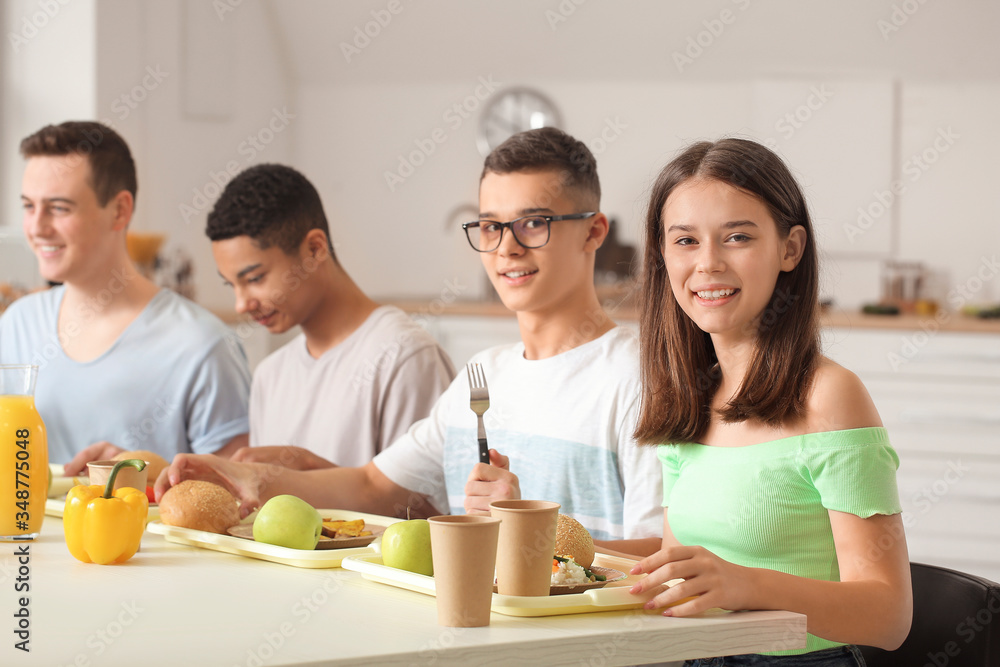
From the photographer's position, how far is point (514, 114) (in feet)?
15.3

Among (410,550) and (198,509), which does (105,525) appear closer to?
(198,509)

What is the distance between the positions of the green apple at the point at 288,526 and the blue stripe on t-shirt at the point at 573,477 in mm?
448


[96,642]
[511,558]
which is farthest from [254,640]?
[511,558]

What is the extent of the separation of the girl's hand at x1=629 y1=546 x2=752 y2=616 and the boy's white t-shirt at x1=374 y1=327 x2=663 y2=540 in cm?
47

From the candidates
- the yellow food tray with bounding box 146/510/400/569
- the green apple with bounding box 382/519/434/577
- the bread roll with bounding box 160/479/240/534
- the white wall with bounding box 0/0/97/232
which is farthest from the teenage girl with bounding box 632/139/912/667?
the white wall with bounding box 0/0/97/232

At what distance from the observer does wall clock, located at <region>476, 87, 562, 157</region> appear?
4.63 meters

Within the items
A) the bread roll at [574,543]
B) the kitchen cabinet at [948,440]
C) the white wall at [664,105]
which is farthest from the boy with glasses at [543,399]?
the white wall at [664,105]

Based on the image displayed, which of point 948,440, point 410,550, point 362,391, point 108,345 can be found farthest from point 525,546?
point 948,440

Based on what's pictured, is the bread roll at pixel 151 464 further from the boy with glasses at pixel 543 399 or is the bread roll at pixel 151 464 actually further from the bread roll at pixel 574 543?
the bread roll at pixel 574 543

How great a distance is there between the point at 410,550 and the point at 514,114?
3.81 metres

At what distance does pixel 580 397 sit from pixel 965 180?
11.2ft

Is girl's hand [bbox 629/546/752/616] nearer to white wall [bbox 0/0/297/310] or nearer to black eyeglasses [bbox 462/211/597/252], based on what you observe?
black eyeglasses [bbox 462/211/597/252]

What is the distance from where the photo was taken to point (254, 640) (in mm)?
864

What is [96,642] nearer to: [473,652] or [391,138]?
[473,652]
